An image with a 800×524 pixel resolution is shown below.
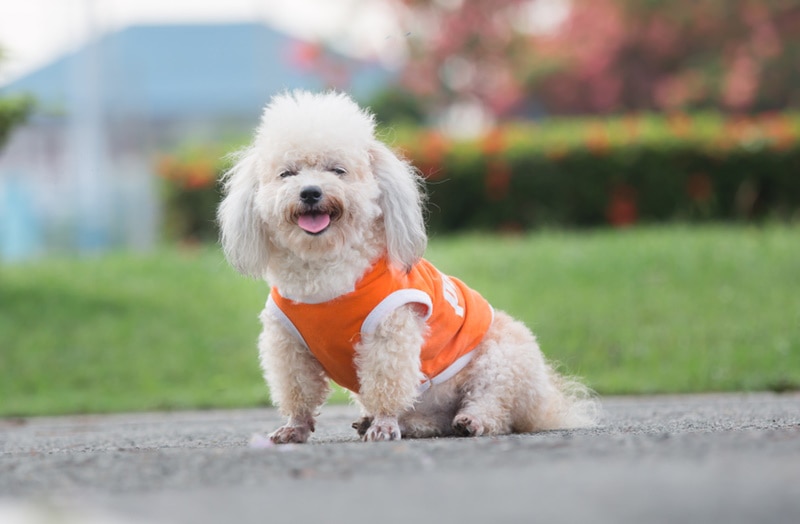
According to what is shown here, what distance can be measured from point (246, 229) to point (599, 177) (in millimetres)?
7995

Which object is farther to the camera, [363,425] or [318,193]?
[363,425]

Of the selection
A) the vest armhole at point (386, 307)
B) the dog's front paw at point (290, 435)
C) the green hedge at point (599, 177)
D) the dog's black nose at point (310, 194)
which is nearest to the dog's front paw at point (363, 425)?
the dog's front paw at point (290, 435)

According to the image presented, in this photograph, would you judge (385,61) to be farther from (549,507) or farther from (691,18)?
(549,507)

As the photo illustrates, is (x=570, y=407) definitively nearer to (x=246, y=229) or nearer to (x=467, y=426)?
(x=467, y=426)

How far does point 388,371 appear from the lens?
4383 mm

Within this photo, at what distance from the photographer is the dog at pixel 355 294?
441 cm

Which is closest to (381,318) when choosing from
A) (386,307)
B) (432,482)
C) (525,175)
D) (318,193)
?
(386,307)

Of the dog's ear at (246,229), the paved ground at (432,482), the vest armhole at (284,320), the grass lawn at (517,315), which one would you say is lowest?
the grass lawn at (517,315)

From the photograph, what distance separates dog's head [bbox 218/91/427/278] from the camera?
14.5 feet

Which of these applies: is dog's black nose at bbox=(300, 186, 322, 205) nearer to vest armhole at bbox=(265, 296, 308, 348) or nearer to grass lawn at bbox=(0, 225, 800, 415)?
vest armhole at bbox=(265, 296, 308, 348)

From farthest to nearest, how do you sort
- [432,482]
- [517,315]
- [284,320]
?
1. [517,315]
2. [284,320]
3. [432,482]

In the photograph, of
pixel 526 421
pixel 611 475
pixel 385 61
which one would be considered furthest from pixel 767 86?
pixel 611 475

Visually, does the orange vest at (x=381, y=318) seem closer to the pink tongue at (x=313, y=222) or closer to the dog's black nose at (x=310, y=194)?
the pink tongue at (x=313, y=222)

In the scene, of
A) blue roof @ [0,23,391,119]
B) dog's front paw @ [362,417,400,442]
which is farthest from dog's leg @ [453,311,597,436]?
blue roof @ [0,23,391,119]
